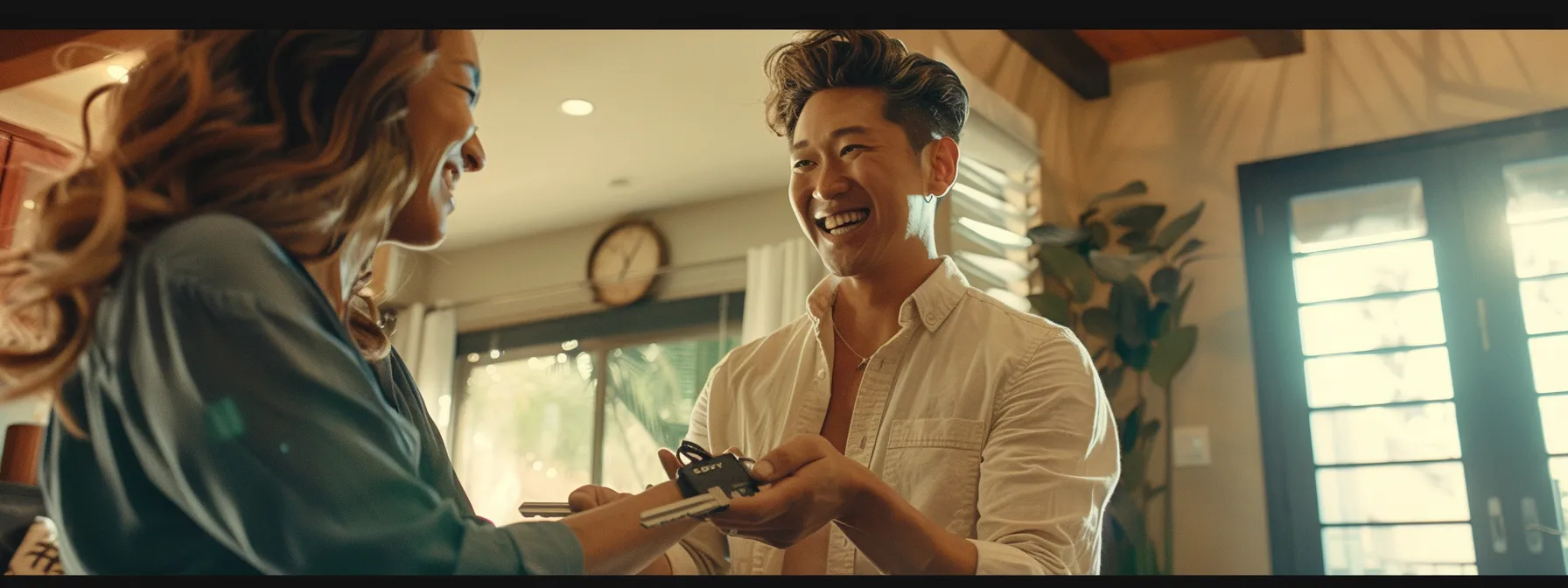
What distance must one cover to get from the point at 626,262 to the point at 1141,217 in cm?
241

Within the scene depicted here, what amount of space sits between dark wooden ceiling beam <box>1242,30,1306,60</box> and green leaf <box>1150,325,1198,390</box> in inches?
37.4

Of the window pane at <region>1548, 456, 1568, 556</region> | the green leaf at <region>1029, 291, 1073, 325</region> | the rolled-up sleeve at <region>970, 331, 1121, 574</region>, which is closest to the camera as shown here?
the rolled-up sleeve at <region>970, 331, 1121, 574</region>

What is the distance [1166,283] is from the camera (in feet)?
10.9

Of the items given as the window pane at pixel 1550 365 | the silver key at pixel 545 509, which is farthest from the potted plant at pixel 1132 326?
the silver key at pixel 545 509

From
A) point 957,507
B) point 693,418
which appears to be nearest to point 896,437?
point 957,507

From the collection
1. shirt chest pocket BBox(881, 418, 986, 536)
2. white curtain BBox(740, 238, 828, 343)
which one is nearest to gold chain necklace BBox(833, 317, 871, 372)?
shirt chest pocket BBox(881, 418, 986, 536)

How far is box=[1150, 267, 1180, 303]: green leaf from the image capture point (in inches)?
130

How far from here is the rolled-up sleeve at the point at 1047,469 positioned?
3.49 feet

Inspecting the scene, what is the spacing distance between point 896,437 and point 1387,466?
8.03ft

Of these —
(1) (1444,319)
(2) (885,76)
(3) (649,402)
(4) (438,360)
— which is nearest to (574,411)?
(3) (649,402)

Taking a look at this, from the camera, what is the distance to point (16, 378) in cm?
67

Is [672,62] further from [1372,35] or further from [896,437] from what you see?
[896,437]

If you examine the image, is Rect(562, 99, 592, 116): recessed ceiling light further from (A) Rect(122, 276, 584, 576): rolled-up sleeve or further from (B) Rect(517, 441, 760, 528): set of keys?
(A) Rect(122, 276, 584, 576): rolled-up sleeve

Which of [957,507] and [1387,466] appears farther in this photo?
[1387,466]
